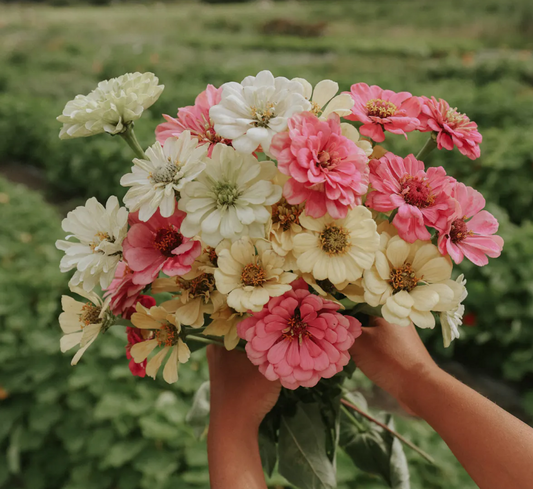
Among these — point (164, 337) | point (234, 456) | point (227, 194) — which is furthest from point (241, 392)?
point (227, 194)

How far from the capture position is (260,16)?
56.9ft

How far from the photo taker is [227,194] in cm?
62

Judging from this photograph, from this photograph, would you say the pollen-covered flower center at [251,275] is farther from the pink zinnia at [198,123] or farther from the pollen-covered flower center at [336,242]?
the pink zinnia at [198,123]

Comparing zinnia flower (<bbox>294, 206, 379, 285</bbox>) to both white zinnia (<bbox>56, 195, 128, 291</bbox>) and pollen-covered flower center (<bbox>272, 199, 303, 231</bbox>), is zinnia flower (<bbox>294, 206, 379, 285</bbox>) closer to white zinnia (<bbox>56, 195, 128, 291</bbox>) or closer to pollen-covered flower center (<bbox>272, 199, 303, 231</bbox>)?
pollen-covered flower center (<bbox>272, 199, 303, 231</bbox>)

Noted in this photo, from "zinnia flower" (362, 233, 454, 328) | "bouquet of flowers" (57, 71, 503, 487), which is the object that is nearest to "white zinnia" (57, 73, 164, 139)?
"bouquet of flowers" (57, 71, 503, 487)

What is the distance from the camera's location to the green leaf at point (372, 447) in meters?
1.10

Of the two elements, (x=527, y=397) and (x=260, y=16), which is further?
(x=260, y=16)

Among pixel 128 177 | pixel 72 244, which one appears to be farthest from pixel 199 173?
pixel 72 244

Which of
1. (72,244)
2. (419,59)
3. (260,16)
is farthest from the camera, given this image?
(260,16)

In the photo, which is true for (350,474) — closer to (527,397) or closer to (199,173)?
(199,173)

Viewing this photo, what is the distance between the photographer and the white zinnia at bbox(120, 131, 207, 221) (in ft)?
1.98

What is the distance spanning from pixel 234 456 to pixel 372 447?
45 cm

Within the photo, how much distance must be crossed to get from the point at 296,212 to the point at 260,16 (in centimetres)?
1896

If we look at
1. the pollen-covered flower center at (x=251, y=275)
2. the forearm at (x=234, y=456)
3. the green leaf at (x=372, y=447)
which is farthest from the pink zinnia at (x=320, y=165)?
the green leaf at (x=372, y=447)
